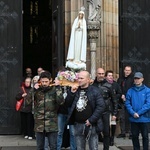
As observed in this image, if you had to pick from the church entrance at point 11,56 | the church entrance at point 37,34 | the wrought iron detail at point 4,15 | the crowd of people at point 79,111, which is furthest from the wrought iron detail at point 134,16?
the church entrance at point 37,34

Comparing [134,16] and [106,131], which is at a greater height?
[134,16]

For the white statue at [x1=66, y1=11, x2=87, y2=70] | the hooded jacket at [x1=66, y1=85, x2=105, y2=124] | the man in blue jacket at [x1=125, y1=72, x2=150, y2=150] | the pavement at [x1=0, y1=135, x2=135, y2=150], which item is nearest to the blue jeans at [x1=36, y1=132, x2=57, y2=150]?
the hooded jacket at [x1=66, y1=85, x2=105, y2=124]

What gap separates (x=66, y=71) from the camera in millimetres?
10688

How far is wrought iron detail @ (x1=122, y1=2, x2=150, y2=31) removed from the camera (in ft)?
43.8

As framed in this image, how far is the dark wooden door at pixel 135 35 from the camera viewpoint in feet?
43.6

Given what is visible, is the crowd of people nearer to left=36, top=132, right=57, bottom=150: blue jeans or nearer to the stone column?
left=36, top=132, right=57, bottom=150: blue jeans

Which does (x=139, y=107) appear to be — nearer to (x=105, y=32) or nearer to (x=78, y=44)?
(x=78, y=44)

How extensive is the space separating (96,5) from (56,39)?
1.76 m

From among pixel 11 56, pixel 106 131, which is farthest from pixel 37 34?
pixel 106 131

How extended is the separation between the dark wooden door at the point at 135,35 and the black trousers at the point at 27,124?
2968 millimetres

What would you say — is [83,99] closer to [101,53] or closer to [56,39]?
[101,53]

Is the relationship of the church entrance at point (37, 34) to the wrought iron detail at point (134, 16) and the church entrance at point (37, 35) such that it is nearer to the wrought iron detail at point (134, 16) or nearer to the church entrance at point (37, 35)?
the church entrance at point (37, 35)

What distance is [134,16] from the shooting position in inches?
526

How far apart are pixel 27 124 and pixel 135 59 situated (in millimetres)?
3517
